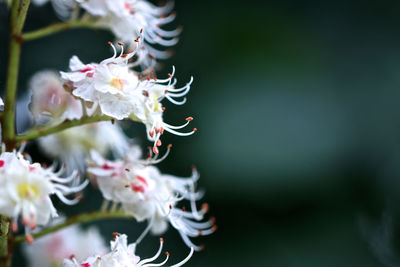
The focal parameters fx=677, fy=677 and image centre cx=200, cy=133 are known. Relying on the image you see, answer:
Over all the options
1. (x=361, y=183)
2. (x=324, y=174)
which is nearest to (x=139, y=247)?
(x=324, y=174)

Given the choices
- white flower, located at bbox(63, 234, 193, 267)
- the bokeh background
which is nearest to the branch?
white flower, located at bbox(63, 234, 193, 267)

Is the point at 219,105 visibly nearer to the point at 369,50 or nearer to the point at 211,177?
the point at 211,177

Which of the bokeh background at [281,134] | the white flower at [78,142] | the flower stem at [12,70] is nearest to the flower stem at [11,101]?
the flower stem at [12,70]

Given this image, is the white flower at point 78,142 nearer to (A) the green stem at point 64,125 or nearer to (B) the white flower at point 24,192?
(A) the green stem at point 64,125

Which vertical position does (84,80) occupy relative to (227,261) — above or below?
above

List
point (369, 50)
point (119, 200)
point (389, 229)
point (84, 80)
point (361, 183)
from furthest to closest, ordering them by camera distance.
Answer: point (369, 50) → point (361, 183) → point (389, 229) → point (119, 200) → point (84, 80)

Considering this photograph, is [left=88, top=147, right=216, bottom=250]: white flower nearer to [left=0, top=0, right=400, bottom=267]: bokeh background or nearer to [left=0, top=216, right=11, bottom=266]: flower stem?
[left=0, top=216, right=11, bottom=266]: flower stem
